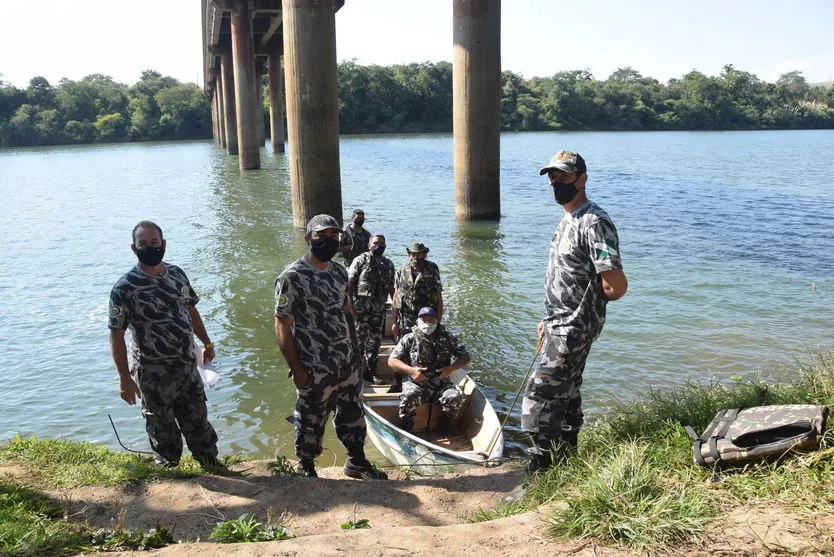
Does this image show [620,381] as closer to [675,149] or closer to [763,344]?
[763,344]

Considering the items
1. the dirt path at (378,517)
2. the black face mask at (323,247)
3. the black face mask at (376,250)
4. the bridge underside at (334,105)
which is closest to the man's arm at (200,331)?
the dirt path at (378,517)

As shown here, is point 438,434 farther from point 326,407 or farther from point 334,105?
point 334,105

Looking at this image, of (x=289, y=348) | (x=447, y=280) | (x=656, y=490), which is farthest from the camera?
(x=447, y=280)

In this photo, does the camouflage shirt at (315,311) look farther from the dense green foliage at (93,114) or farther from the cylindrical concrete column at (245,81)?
the dense green foliage at (93,114)

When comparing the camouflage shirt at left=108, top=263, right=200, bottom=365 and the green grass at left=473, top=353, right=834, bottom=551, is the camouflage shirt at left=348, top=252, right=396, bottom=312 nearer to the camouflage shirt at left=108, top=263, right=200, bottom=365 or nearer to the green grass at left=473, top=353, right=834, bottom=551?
the camouflage shirt at left=108, top=263, right=200, bottom=365

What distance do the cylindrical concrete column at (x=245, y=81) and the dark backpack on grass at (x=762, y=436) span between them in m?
38.6

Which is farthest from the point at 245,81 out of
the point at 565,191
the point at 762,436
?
the point at 762,436

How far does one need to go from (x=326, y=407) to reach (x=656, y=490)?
2.52 metres

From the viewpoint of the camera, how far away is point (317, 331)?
521cm

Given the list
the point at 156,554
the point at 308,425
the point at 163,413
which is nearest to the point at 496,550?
the point at 156,554

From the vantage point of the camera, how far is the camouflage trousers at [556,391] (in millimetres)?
4555

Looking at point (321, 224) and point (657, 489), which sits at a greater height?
point (321, 224)

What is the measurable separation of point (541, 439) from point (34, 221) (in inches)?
1063

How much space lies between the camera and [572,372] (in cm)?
464
